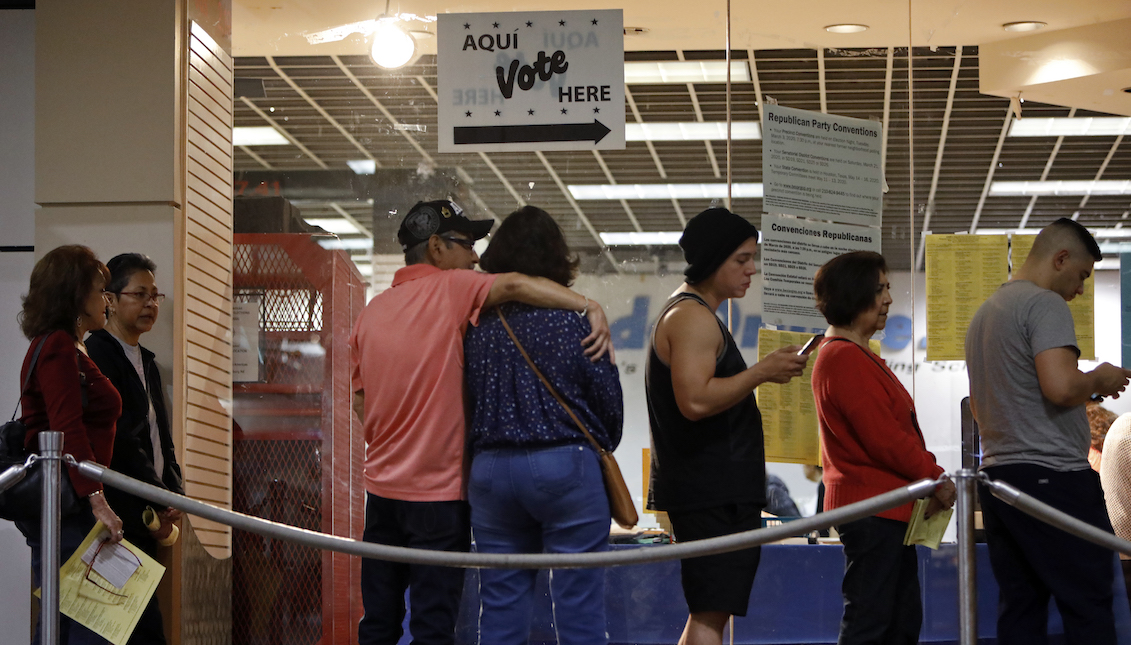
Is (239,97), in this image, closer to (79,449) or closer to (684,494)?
(79,449)

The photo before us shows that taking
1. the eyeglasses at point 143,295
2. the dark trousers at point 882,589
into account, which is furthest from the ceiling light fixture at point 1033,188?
the eyeglasses at point 143,295

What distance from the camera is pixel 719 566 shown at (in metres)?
3.06

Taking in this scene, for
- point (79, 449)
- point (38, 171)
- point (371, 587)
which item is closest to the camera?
point (79, 449)

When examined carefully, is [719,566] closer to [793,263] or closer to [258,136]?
[793,263]

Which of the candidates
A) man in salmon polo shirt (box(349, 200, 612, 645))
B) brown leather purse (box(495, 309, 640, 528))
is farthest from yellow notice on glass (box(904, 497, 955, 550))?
man in salmon polo shirt (box(349, 200, 612, 645))

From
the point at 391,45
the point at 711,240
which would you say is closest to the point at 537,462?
the point at 711,240

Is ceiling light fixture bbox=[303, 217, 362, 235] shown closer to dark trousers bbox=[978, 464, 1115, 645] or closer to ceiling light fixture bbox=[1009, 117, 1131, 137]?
dark trousers bbox=[978, 464, 1115, 645]

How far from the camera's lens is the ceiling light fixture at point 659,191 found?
15.6 ft

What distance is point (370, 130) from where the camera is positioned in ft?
15.6

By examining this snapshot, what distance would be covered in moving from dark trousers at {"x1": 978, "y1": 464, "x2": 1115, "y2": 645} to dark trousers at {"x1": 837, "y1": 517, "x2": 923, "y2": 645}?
0.37 metres

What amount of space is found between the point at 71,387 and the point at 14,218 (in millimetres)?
1594

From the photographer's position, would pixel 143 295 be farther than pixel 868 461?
Yes

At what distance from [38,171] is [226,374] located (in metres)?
1.04

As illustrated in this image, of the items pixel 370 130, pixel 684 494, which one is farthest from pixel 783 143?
pixel 684 494
